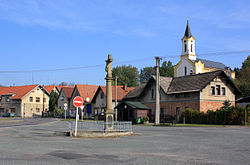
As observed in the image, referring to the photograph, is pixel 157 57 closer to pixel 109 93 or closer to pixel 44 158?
pixel 109 93

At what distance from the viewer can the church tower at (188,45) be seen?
77.6 m

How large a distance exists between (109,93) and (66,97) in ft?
195

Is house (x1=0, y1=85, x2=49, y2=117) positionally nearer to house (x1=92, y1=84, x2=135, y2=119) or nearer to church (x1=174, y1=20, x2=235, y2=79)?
house (x1=92, y1=84, x2=135, y2=119)

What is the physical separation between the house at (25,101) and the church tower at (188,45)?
1647 inches

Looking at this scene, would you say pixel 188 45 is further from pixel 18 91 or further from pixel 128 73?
pixel 18 91

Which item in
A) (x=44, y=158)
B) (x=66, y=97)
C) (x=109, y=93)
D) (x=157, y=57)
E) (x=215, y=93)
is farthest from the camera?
(x=66, y=97)

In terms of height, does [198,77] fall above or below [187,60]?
below

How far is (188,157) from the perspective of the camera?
1034 cm

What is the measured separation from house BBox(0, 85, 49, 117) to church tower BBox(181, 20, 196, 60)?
4183 cm

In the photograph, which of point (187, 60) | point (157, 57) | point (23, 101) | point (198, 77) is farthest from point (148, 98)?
point (23, 101)

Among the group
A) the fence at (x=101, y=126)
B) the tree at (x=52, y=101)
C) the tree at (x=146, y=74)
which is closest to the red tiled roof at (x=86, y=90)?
the tree at (x=52, y=101)

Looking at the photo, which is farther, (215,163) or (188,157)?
(188,157)

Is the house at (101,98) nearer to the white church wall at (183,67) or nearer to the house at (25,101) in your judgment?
the white church wall at (183,67)

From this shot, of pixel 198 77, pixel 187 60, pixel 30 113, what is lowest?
pixel 30 113
